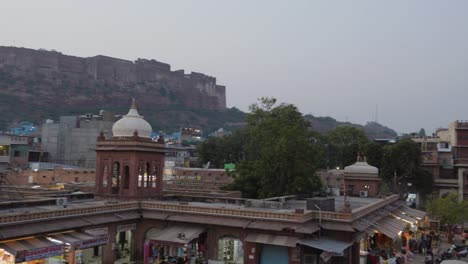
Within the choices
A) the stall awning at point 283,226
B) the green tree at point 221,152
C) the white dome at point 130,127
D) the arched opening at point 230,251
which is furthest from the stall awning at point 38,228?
the green tree at point 221,152

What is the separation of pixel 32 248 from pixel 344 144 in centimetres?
5160

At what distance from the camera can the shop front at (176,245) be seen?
18141 mm

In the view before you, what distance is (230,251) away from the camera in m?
19.3

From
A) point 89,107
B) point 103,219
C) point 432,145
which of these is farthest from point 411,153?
point 89,107

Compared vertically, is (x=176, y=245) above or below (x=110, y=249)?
above

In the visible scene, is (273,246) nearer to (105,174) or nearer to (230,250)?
(230,250)

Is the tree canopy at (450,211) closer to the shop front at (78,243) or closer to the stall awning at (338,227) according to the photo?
the stall awning at (338,227)

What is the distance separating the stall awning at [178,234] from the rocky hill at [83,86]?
374 ft

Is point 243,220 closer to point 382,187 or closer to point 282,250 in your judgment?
point 282,250

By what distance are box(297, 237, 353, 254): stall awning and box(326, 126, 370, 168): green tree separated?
1573 inches

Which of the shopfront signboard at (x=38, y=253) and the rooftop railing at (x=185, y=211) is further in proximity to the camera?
the rooftop railing at (x=185, y=211)

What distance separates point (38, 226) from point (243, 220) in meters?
7.76

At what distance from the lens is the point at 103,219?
58.5ft

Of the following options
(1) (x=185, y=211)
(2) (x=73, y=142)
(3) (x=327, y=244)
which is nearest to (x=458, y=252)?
(3) (x=327, y=244)
